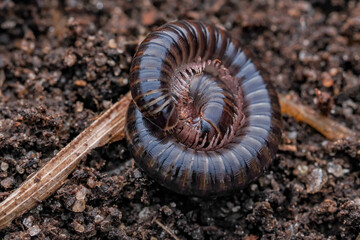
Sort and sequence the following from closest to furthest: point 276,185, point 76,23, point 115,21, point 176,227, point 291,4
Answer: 1. point 176,227
2. point 276,185
3. point 76,23
4. point 115,21
5. point 291,4

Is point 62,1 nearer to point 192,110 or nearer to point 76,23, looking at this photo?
point 76,23

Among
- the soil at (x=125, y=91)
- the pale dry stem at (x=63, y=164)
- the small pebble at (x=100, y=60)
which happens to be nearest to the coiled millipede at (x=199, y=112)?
the pale dry stem at (x=63, y=164)

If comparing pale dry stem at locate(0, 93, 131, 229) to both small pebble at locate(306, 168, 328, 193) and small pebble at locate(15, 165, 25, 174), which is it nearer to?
small pebble at locate(15, 165, 25, 174)

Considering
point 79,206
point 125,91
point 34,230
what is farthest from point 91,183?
point 125,91

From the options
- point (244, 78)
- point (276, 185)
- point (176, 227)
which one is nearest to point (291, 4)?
point (244, 78)

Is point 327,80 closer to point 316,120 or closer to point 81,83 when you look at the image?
point 316,120
